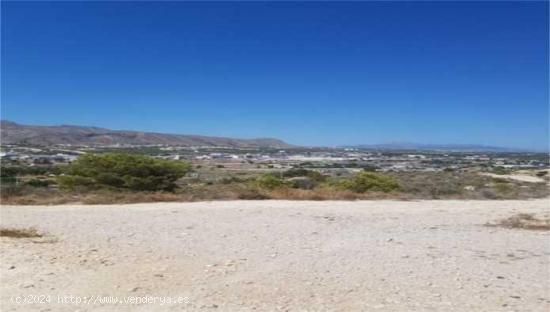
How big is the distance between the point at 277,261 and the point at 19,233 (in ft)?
16.1

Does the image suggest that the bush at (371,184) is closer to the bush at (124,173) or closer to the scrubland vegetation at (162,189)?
the scrubland vegetation at (162,189)

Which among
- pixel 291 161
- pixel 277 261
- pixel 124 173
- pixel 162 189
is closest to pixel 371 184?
pixel 162 189

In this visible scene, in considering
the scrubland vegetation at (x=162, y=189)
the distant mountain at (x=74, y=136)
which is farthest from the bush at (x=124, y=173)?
the distant mountain at (x=74, y=136)

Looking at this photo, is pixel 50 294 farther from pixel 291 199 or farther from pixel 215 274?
pixel 291 199

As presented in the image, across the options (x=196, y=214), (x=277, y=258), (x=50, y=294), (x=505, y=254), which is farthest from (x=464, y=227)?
(x=50, y=294)

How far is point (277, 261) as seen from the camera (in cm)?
770

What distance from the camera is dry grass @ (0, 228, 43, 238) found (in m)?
9.38

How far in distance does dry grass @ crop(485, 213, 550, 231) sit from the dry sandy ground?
520 mm

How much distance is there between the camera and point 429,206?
1477 centimetres

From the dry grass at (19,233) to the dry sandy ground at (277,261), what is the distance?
352 millimetres

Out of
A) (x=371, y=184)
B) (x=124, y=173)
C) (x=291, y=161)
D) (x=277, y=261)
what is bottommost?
(x=291, y=161)

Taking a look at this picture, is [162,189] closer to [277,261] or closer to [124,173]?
[124,173]

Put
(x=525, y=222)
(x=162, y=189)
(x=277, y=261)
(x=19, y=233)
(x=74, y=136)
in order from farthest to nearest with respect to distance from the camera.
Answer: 1. (x=74, y=136)
2. (x=162, y=189)
3. (x=525, y=222)
4. (x=19, y=233)
5. (x=277, y=261)

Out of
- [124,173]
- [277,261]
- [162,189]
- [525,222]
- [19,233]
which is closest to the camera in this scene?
[277,261]
